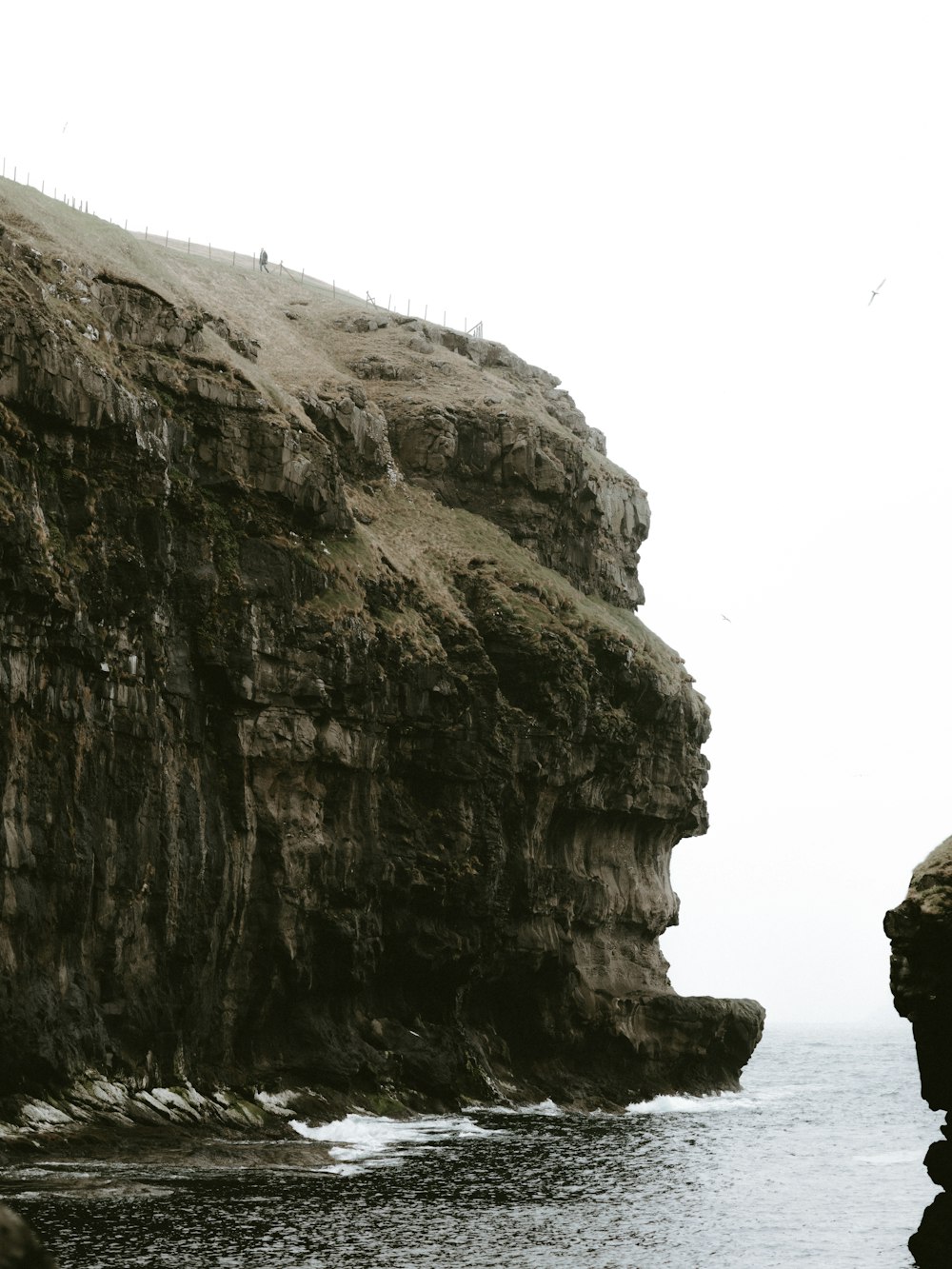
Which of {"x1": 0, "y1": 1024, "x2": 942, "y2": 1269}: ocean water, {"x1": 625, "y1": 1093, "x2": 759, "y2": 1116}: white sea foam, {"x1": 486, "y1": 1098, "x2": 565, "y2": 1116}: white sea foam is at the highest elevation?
{"x1": 0, "y1": 1024, "x2": 942, "y2": 1269}: ocean water

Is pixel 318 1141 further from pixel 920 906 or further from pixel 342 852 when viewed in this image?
pixel 920 906

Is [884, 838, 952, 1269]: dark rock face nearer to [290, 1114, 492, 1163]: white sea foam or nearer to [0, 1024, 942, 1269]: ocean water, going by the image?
[0, 1024, 942, 1269]: ocean water

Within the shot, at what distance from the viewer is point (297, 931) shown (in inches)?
2255

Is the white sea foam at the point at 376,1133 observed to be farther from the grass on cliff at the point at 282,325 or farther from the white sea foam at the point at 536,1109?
the grass on cliff at the point at 282,325

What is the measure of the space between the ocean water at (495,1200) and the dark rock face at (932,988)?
30.3 ft

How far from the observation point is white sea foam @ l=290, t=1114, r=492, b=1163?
49.9 meters

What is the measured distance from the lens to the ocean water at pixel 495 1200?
33562 mm

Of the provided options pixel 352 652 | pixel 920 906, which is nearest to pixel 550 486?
pixel 352 652

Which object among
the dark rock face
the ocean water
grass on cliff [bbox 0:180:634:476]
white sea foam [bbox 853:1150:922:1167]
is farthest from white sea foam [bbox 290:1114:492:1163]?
grass on cliff [bbox 0:180:634:476]

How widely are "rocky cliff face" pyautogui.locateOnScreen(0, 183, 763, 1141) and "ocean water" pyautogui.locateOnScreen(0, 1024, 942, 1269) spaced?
589cm

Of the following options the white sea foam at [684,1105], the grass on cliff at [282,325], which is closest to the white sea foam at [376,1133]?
the white sea foam at [684,1105]

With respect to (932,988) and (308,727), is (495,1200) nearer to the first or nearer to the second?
(932,988)

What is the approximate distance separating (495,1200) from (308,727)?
2162cm

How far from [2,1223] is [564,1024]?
62546mm
